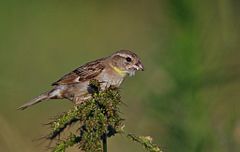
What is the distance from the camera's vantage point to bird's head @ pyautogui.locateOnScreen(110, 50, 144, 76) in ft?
23.5

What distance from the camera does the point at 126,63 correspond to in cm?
723

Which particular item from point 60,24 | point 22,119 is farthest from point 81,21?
point 22,119

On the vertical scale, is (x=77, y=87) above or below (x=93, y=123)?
above

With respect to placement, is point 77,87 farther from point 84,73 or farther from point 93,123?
point 93,123

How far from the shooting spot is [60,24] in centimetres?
1608

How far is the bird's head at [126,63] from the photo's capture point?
715 centimetres

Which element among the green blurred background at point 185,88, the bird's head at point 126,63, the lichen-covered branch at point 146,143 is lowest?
the lichen-covered branch at point 146,143

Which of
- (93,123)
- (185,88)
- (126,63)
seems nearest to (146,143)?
(93,123)

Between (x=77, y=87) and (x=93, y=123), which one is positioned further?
(x=77, y=87)

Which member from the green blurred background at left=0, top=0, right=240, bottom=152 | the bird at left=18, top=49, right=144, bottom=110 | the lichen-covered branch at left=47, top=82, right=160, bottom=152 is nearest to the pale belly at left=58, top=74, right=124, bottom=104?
the bird at left=18, top=49, right=144, bottom=110

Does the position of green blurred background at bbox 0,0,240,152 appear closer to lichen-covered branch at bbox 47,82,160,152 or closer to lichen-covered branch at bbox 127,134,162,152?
lichen-covered branch at bbox 47,82,160,152

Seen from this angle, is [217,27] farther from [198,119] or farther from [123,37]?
[123,37]

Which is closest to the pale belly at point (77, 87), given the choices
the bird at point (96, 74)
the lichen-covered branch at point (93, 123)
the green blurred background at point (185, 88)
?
the bird at point (96, 74)

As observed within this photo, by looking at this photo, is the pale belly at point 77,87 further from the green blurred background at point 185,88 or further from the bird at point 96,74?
the green blurred background at point 185,88
